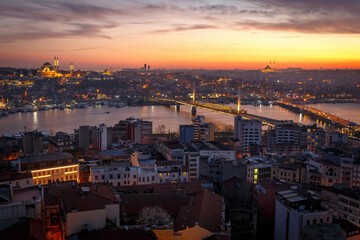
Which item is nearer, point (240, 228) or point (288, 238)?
point (288, 238)

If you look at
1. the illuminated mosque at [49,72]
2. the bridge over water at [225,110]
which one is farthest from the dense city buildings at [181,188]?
the illuminated mosque at [49,72]

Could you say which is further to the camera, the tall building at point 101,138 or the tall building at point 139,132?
the tall building at point 139,132

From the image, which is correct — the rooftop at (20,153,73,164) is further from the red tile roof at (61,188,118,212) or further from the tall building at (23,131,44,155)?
the red tile roof at (61,188,118,212)

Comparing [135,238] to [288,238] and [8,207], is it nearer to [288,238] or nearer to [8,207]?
[8,207]

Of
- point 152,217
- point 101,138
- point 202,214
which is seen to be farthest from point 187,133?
point 152,217

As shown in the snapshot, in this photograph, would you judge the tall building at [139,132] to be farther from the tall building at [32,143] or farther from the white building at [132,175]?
the white building at [132,175]

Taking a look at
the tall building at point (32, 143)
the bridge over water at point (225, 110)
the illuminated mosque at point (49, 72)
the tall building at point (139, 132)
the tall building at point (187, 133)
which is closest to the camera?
the tall building at point (32, 143)

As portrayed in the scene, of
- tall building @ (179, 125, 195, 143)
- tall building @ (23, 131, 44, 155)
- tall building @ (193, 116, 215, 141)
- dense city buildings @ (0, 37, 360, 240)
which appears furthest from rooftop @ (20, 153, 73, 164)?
tall building @ (193, 116, 215, 141)

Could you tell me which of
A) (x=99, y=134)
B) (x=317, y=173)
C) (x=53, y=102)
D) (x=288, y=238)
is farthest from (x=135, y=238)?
(x=53, y=102)
